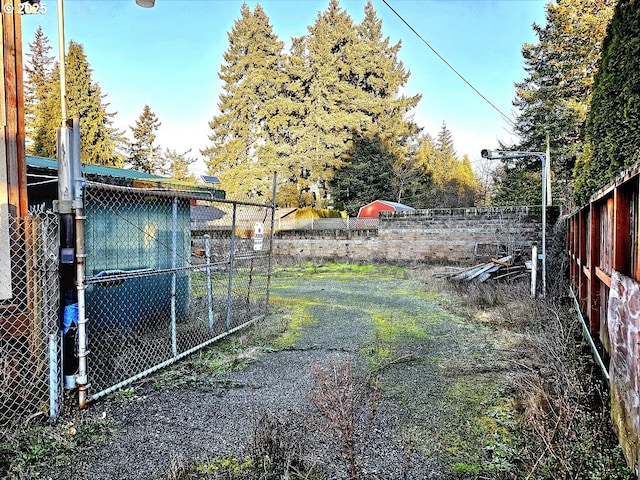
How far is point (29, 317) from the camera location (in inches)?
133

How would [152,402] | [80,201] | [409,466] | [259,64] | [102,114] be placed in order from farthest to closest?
[259,64]
[102,114]
[152,402]
[80,201]
[409,466]

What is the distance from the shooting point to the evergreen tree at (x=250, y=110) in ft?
90.9

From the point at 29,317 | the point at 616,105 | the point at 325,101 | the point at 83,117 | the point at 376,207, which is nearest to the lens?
the point at 29,317

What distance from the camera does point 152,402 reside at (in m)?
3.52

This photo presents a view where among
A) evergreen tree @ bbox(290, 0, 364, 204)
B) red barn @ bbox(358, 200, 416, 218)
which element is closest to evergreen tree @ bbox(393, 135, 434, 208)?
red barn @ bbox(358, 200, 416, 218)

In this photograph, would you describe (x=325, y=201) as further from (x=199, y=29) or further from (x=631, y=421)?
(x=631, y=421)

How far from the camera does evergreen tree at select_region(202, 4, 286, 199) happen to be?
90.9ft

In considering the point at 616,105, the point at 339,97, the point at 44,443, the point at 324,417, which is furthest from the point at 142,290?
the point at 339,97

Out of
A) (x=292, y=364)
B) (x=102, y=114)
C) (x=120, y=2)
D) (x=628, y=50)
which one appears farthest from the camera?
(x=102, y=114)

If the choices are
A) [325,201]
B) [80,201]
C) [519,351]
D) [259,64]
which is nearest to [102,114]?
[259,64]

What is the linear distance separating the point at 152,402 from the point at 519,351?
4.09 meters

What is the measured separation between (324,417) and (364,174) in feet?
81.5

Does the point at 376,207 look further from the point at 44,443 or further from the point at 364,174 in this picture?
the point at 44,443

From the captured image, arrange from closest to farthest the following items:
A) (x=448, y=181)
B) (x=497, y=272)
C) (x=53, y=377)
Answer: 1. (x=53, y=377)
2. (x=497, y=272)
3. (x=448, y=181)
